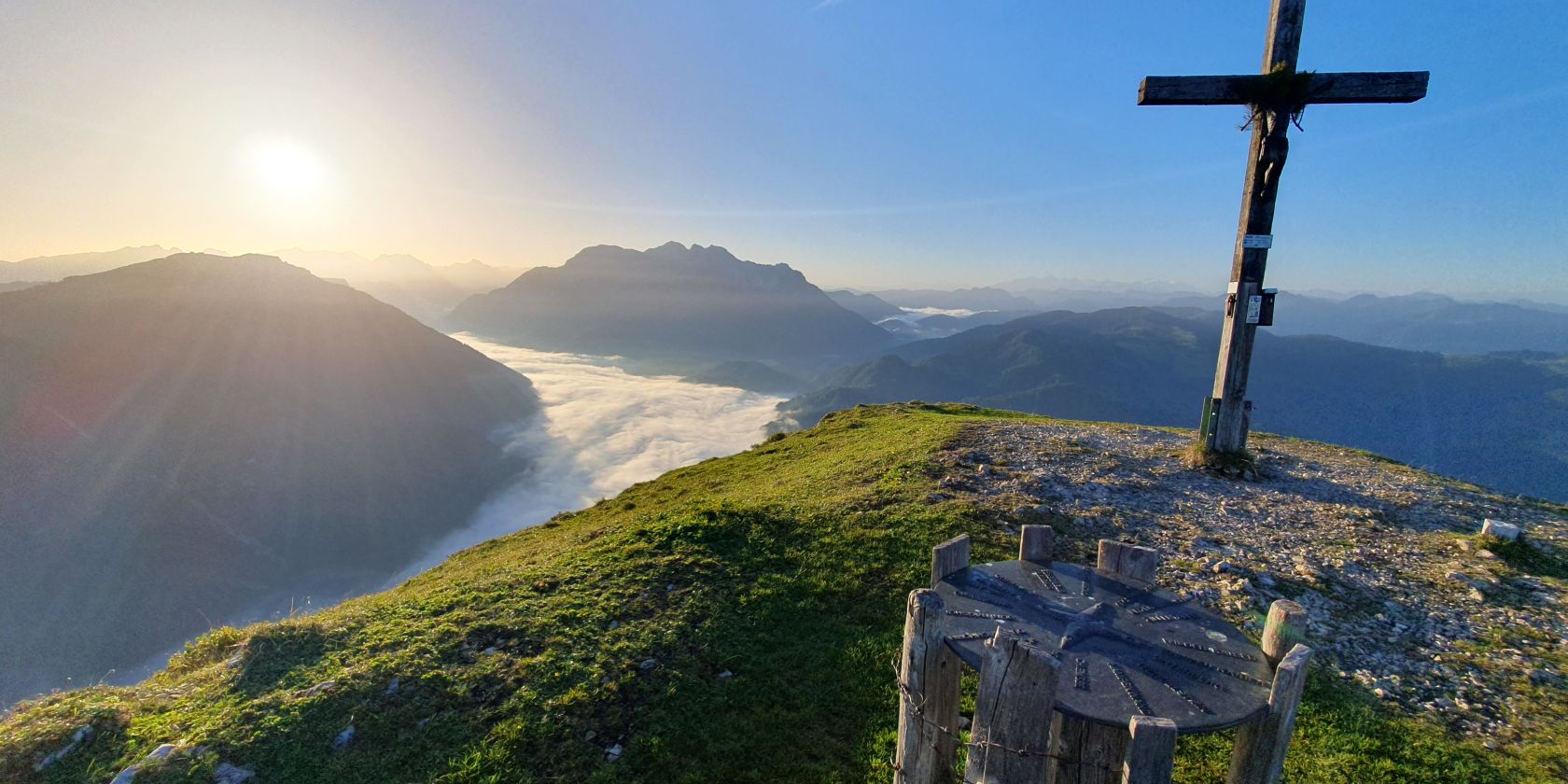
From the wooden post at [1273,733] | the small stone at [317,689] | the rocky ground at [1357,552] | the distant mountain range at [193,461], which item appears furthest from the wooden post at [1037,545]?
the distant mountain range at [193,461]

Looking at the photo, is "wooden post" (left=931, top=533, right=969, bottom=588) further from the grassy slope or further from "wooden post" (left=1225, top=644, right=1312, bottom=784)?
the grassy slope

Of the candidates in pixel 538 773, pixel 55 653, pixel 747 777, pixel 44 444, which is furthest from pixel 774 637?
pixel 44 444

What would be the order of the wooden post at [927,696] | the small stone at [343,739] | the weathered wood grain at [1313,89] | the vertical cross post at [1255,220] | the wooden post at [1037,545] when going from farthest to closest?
1. the vertical cross post at [1255,220]
2. the weathered wood grain at [1313,89]
3. the small stone at [343,739]
4. the wooden post at [1037,545]
5. the wooden post at [927,696]

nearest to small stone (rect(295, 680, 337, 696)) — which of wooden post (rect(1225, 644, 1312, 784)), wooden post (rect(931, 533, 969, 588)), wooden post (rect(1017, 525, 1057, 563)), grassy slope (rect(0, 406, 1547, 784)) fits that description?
grassy slope (rect(0, 406, 1547, 784))

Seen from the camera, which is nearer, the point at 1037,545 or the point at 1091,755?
the point at 1091,755

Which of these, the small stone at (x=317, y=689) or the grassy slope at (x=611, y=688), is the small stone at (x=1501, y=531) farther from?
the small stone at (x=317, y=689)

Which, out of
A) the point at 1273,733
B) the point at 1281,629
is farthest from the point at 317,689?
the point at 1281,629

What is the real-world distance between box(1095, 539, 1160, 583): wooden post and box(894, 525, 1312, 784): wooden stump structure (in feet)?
3.87

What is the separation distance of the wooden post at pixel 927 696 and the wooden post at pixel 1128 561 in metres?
2.37

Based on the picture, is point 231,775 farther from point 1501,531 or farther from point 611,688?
point 1501,531

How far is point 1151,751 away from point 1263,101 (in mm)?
15780

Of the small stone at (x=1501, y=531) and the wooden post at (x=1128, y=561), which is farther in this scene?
the small stone at (x=1501, y=531)

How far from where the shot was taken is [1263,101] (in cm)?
1324

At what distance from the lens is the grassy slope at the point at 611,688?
6547 mm
